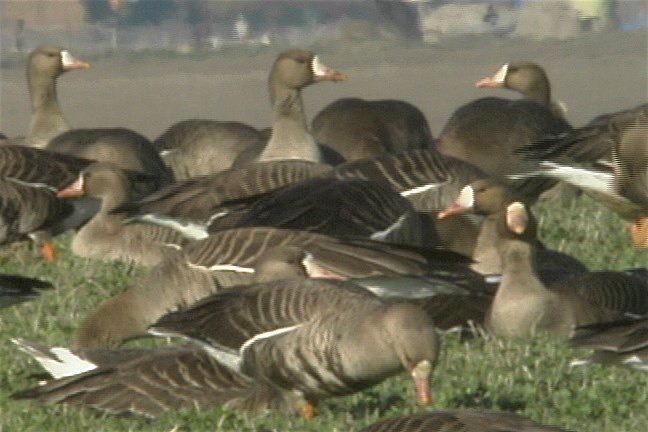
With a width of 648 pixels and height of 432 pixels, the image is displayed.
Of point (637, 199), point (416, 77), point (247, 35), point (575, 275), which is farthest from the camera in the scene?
point (247, 35)

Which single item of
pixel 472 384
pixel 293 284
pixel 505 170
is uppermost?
pixel 293 284

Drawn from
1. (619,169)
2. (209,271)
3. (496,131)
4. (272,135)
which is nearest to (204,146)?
(272,135)

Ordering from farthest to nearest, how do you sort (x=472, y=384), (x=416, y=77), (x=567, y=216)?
(x=416, y=77) < (x=567, y=216) < (x=472, y=384)

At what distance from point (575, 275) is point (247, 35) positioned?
32283mm

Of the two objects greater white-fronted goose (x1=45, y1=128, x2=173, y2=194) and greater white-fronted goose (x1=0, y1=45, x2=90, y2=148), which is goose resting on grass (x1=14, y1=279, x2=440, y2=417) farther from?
greater white-fronted goose (x1=0, y1=45, x2=90, y2=148)

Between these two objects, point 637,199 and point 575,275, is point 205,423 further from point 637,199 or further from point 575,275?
point 637,199

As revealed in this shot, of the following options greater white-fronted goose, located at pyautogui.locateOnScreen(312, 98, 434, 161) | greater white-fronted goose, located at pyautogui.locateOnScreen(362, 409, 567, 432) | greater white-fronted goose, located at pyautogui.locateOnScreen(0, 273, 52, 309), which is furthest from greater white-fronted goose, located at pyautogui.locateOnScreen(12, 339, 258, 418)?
greater white-fronted goose, located at pyautogui.locateOnScreen(312, 98, 434, 161)

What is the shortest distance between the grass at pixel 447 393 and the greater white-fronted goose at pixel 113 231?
6.52ft

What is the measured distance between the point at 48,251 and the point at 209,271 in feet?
12.2

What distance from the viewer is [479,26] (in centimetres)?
4525

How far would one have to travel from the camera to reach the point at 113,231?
46.0ft

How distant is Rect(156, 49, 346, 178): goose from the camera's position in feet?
51.4

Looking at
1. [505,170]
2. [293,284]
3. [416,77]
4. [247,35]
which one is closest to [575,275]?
[293,284]

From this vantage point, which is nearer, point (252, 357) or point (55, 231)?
point (252, 357)
